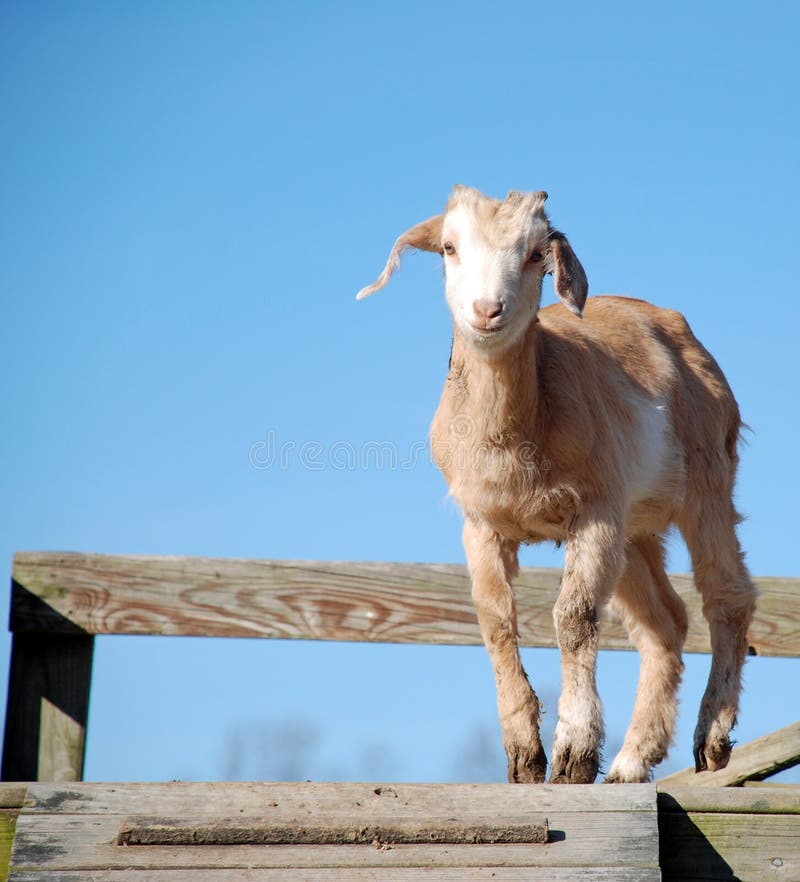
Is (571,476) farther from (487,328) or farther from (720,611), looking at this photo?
(720,611)

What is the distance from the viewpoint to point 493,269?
4.04 m

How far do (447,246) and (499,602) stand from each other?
3.98ft

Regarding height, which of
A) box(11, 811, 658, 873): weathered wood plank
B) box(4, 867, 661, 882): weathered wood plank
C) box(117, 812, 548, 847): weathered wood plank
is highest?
box(117, 812, 548, 847): weathered wood plank

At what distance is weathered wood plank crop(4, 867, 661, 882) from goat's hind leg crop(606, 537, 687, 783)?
182 centimetres

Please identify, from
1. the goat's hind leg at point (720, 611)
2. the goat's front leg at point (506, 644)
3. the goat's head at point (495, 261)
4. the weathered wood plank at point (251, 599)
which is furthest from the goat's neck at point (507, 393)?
the goat's hind leg at point (720, 611)

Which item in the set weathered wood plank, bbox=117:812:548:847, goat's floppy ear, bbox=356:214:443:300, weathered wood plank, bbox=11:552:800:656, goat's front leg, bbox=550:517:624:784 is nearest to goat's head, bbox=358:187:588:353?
goat's floppy ear, bbox=356:214:443:300

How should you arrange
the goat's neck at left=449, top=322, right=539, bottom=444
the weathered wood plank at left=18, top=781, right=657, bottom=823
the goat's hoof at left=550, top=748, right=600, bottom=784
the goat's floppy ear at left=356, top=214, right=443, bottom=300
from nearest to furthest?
the weathered wood plank at left=18, top=781, right=657, bottom=823 → the goat's hoof at left=550, top=748, right=600, bottom=784 → the goat's neck at left=449, top=322, right=539, bottom=444 → the goat's floppy ear at left=356, top=214, right=443, bottom=300

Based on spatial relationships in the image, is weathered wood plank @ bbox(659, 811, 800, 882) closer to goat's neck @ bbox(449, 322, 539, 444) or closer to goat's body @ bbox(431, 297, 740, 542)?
goat's body @ bbox(431, 297, 740, 542)

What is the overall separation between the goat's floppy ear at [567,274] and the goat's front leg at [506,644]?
2.76ft

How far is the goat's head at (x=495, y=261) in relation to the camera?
13.1 ft

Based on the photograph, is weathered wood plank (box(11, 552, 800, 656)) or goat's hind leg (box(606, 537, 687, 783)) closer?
weathered wood plank (box(11, 552, 800, 656))

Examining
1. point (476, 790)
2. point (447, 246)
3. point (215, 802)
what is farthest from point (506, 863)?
point (447, 246)

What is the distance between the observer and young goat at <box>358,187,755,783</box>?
4098 millimetres

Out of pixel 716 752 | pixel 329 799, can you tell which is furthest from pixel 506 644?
pixel 329 799
